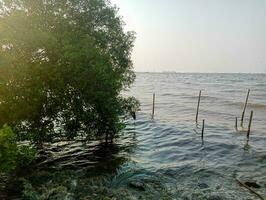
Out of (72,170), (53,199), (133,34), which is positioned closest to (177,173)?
(72,170)

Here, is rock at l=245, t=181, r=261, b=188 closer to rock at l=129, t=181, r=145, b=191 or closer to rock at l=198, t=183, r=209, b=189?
rock at l=198, t=183, r=209, b=189

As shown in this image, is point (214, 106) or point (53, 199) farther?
point (214, 106)

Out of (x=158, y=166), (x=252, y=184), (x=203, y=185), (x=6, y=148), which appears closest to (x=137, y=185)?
(x=203, y=185)

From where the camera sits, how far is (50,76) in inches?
874

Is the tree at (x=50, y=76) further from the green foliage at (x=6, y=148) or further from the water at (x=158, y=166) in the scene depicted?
the green foliage at (x=6, y=148)

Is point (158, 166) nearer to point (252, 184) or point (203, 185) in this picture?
point (203, 185)

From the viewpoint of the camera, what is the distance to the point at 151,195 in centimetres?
1984

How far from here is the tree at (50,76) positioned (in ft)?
71.3

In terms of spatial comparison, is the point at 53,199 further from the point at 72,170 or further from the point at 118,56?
the point at 118,56

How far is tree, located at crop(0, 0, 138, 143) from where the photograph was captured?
71.3 feet

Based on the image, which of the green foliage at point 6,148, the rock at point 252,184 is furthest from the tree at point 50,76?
the rock at point 252,184

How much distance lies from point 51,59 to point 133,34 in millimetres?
9798

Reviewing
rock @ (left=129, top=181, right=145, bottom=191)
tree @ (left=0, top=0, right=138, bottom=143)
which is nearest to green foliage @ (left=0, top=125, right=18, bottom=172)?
tree @ (left=0, top=0, right=138, bottom=143)

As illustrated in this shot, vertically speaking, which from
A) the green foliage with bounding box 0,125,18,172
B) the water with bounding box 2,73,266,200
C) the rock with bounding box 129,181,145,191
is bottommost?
the water with bounding box 2,73,266,200
